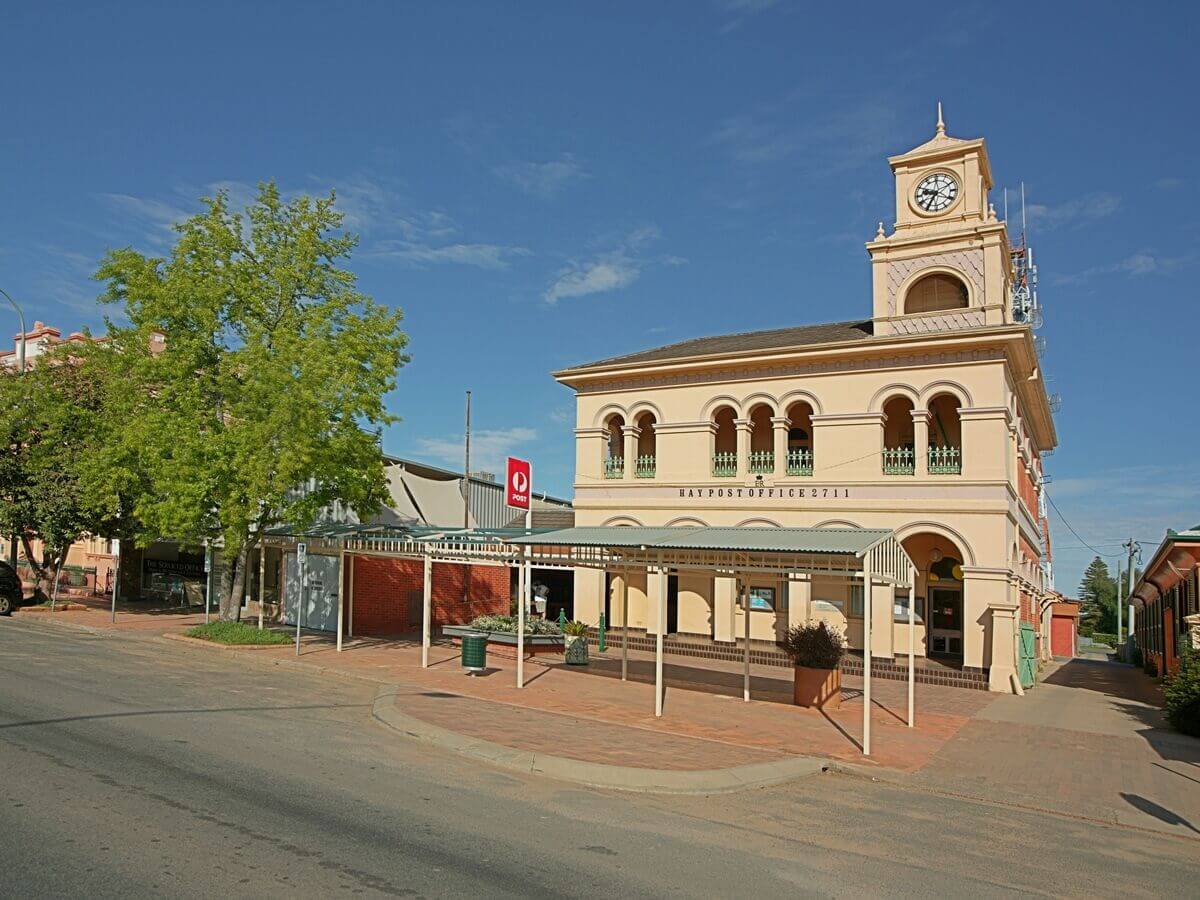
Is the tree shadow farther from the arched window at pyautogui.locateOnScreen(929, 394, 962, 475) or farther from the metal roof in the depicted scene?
the arched window at pyautogui.locateOnScreen(929, 394, 962, 475)

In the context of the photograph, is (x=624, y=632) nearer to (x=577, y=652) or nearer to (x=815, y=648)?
(x=577, y=652)

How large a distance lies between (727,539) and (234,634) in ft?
42.7

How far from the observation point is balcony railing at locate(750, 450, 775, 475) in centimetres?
2681

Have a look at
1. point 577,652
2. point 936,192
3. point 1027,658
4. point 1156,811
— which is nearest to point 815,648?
point 577,652

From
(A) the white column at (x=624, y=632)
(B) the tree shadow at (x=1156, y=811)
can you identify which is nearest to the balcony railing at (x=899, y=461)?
(A) the white column at (x=624, y=632)

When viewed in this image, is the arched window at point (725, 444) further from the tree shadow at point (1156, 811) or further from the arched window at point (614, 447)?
the tree shadow at point (1156, 811)

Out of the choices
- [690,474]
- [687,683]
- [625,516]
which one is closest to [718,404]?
[690,474]

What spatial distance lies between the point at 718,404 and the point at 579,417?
506 cm

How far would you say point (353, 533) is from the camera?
22.2m

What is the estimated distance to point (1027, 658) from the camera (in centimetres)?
2380

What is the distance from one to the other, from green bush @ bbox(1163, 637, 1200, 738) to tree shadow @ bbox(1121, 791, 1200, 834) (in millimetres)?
5951

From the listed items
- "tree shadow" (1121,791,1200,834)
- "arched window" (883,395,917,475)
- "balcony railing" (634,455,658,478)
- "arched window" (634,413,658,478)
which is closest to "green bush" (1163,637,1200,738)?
"tree shadow" (1121,791,1200,834)

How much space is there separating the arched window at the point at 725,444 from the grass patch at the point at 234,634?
1325 cm

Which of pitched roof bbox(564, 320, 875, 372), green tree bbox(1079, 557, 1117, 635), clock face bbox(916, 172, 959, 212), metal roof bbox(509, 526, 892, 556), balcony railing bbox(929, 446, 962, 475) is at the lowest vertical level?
green tree bbox(1079, 557, 1117, 635)
